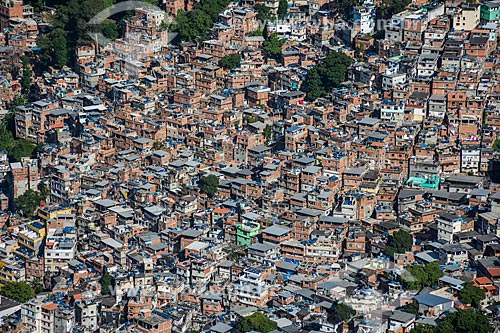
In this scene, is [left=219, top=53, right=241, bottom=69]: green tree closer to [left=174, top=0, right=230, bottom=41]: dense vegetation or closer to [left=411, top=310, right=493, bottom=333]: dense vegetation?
[left=174, top=0, right=230, bottom=41]: dense vegetation

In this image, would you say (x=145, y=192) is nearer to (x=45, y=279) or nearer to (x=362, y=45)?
(x=45, y=279)

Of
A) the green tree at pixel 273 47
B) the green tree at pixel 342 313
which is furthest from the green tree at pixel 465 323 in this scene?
the green tree at pixel 273 47

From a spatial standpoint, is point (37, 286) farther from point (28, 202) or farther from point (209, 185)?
point (209, 185)

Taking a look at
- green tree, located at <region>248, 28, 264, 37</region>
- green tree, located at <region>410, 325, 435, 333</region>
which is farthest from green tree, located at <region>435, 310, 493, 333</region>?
green tree, located at <region>248, 28, 264, 37</region>

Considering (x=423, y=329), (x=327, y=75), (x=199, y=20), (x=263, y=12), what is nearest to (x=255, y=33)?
(x=263, y=12)

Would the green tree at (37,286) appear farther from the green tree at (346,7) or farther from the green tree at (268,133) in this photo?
the green tree at (346,7)

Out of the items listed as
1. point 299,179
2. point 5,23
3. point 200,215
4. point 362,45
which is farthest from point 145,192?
point 5,23
